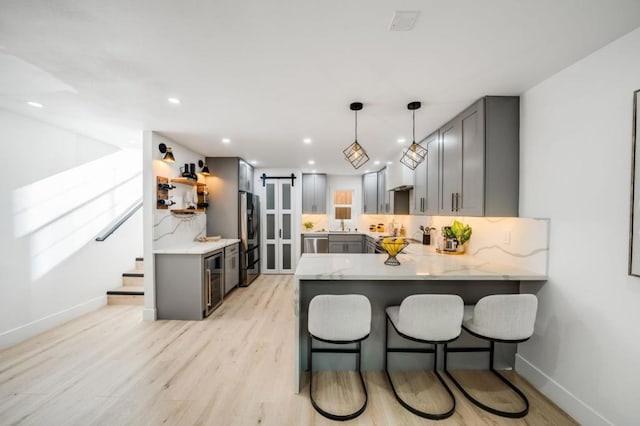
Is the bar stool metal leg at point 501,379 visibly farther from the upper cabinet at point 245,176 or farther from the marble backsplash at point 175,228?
the upper cabinet at point 245,176

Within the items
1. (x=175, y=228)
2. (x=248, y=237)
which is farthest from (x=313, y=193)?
(x=175, y=228)

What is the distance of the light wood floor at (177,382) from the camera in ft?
5.86

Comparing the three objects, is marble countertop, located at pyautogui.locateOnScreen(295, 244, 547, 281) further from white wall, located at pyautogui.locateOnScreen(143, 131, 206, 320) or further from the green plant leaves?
white wall, located at pyautogui.locateOnScreen(143, 131, 206, 320)

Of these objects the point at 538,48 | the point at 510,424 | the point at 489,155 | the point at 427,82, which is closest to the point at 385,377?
the point at 510,424

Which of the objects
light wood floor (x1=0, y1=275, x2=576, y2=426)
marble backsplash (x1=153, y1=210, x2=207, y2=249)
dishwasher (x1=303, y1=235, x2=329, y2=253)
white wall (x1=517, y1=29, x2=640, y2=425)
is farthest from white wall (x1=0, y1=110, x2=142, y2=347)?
white wall (x1=517, y1=29, x2=640, y2=425)

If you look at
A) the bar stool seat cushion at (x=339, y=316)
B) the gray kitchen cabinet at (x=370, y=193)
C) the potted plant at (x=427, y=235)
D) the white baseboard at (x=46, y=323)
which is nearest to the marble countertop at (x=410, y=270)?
the bar stool seat cushion at (x=339, y=316)

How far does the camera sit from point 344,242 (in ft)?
19.5

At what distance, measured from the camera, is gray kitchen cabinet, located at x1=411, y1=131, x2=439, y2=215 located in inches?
126

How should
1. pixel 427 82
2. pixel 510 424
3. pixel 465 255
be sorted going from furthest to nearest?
pixel 465 255, pixel 427 82, pixel 510 424

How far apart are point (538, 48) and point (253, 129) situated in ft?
9.06

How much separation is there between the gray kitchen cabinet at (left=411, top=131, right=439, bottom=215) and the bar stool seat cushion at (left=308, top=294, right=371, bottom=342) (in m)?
1.92

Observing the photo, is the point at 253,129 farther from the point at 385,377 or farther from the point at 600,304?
the point at 600,304

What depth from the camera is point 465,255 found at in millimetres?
3072

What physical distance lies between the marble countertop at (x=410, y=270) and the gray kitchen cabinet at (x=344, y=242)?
326cm
